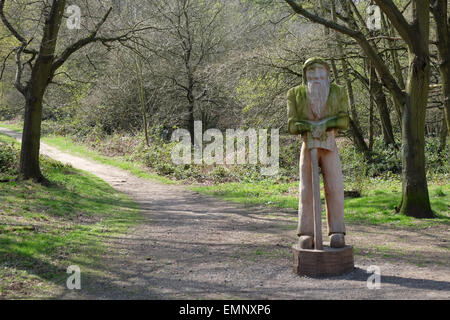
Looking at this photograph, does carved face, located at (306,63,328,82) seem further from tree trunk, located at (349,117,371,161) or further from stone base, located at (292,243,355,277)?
tree trunk, located at (349,117,371,161)

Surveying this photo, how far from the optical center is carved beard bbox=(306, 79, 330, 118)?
639cm

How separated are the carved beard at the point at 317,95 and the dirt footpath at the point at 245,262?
232 cm

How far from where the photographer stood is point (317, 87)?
21.1 feet

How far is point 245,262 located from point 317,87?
2.93 m

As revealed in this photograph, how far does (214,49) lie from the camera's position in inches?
1026

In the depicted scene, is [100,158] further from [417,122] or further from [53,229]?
[417,122]

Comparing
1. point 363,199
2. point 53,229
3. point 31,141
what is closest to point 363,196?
point 363,199

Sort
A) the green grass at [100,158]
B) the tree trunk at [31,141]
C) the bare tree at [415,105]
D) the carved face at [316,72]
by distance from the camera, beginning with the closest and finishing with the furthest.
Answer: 1. the carved face at [316,72]
2. the bare tree at [415,105]
3. the tree trunk at [31,141]
4. the green grass at [100,158]

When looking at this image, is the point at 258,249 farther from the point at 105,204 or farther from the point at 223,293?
the point at 105,204

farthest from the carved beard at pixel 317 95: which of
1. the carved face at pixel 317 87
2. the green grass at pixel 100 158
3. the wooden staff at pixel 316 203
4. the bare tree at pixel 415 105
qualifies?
the green grass at pixel 100 158

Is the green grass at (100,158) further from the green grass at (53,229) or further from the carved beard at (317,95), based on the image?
the carved beard at (317,95)

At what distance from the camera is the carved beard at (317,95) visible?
6391mm

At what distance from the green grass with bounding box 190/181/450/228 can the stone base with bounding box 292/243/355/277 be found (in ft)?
14.4

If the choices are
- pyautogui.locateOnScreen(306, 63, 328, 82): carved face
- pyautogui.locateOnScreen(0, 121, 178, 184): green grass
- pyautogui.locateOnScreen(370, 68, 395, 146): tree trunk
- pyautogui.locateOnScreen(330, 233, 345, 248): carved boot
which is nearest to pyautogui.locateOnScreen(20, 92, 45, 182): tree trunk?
pyautogui.locateOnScreen(0, 121, 178, 184): green grass
